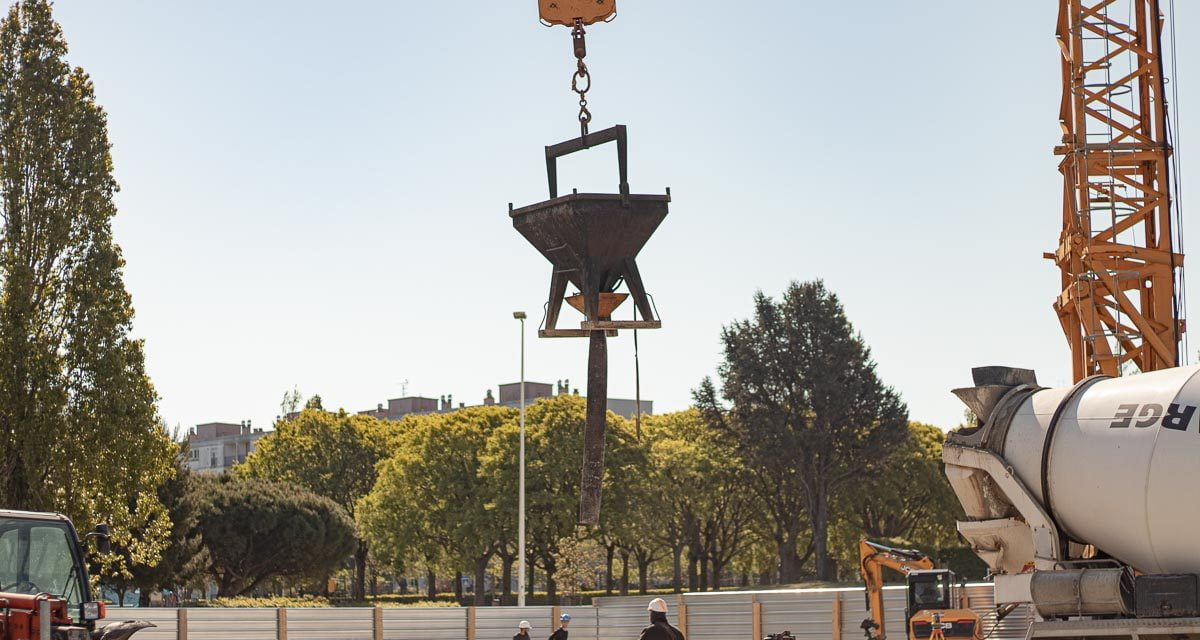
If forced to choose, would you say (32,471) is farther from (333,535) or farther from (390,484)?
(390,484)

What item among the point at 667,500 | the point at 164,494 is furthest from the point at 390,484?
the point at 164,494

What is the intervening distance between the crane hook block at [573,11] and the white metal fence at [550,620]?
52.6 feet

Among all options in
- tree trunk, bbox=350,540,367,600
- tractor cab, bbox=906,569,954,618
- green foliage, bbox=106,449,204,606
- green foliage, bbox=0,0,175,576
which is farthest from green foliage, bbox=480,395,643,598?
tractor cab, bbox=906,569,954,618

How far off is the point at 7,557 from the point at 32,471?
2031 cm

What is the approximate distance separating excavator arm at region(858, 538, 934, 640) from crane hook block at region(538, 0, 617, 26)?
43.7ft

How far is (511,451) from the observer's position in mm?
77000

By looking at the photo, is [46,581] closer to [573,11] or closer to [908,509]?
[573,11]

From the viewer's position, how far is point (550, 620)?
109 feet

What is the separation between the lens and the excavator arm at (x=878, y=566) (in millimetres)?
26281

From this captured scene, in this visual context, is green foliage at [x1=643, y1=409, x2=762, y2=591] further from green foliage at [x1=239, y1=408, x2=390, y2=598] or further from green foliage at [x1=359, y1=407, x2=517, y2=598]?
green foliage at [x1=239, y1=408, x2=390, y2=598]

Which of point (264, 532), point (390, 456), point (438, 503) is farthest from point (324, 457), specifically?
point (264, 532)

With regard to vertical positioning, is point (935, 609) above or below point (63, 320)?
below

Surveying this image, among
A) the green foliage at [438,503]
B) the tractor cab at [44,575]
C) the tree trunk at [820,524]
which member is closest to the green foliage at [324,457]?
the green foliage at [438,503]

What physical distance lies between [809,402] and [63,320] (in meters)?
39.7
